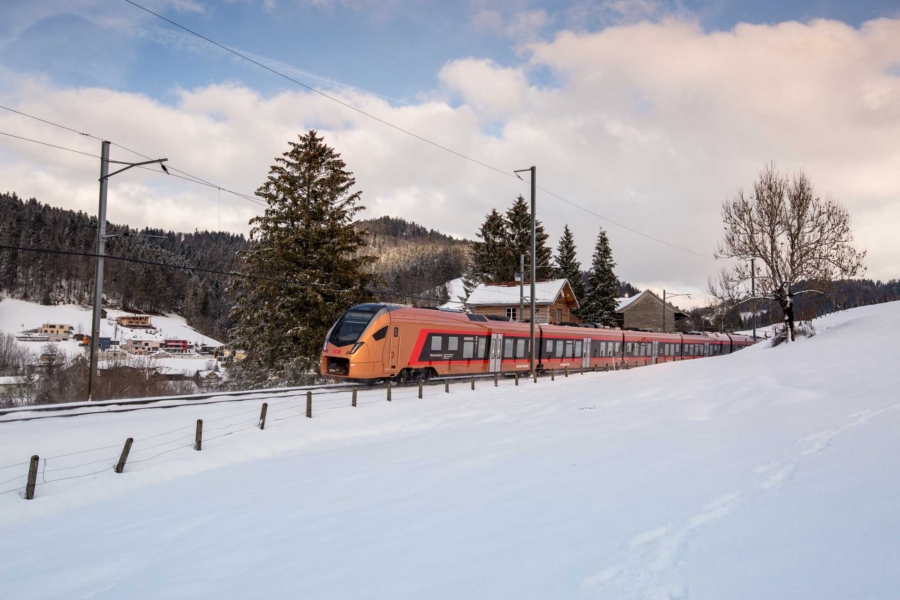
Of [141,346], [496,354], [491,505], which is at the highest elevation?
[496,354]

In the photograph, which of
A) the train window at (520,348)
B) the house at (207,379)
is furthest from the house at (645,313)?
the house at (207,379)

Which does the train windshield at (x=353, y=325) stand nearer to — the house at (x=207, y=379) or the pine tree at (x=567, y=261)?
the house at (x=207, y=379)

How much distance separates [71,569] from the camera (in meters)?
6.39

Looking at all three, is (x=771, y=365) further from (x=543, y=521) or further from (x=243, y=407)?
(x=243, y=407)

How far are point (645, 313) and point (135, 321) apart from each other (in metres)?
96.2

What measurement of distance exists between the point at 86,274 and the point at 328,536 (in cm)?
13983

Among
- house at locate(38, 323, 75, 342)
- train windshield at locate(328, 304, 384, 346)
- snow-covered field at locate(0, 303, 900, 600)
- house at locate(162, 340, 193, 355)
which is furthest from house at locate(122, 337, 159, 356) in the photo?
snow-covered field at locate(0, 303, 900, 600)

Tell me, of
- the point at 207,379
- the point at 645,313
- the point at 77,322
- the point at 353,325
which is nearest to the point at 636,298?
the point at 645,313

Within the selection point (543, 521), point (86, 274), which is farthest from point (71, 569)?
point (86, 274)

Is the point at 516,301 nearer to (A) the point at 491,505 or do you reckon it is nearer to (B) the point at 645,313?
(B) the point at 645,313

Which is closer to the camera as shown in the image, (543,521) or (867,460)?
(543,521)

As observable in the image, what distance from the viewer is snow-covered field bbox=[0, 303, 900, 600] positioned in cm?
452

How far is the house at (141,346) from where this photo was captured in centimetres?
8328

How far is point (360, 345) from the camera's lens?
19641 mm
